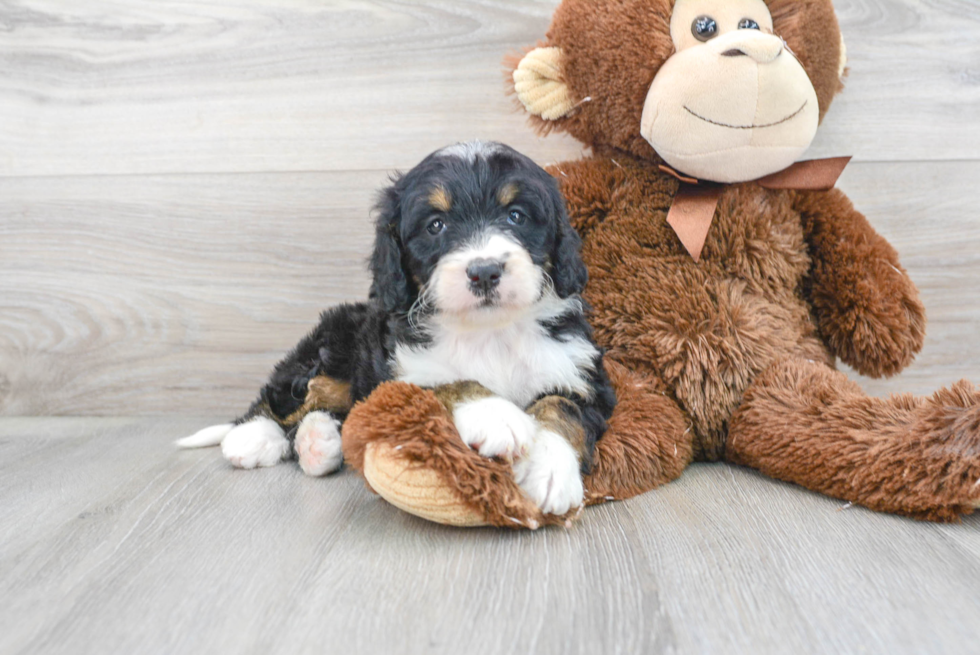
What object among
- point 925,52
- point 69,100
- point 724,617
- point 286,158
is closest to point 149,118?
point 69,100

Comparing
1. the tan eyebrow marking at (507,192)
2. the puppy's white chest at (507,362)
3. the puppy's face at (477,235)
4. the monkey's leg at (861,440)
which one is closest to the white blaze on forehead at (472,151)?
the puppy's face at (477,235)

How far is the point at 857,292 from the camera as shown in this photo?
1.91 metres

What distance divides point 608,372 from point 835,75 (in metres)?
1.02

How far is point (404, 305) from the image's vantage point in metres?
1.72

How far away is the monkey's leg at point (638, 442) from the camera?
1666 mm

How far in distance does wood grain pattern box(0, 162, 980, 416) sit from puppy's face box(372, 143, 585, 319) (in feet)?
2.96

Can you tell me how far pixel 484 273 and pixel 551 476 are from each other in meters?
0.43

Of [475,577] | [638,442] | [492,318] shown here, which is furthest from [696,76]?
[475,577]

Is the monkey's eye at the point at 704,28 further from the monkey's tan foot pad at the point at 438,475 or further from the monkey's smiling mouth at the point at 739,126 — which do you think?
the monkey's tan foot pad at the point at 438,475

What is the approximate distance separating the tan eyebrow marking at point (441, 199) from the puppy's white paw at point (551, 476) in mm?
550

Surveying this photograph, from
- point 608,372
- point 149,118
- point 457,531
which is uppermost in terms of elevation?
point 149,118

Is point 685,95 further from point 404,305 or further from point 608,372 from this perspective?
point 404,305

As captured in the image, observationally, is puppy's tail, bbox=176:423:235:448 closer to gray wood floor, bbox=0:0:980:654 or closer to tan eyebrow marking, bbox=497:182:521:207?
gray wood floor, bbox=0:0:980:654

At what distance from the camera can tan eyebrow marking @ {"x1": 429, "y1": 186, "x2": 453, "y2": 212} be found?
1.63m
